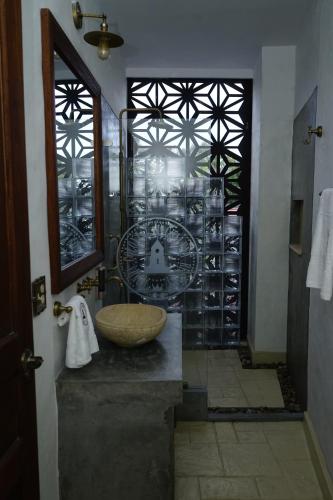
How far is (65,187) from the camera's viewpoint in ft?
5.18

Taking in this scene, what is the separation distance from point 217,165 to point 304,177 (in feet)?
3.61

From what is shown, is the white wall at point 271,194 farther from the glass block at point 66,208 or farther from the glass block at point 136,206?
the glass block at point 66,208

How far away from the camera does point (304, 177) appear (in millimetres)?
2510

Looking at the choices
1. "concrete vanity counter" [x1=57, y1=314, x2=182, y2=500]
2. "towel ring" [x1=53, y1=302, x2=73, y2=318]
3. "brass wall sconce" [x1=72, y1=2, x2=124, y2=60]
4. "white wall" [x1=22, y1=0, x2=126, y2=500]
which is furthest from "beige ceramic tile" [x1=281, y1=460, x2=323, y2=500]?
"brass wall sconce" [x1=72, y1=2, x2=124, y2=60]

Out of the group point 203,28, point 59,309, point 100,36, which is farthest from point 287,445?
point 203,28

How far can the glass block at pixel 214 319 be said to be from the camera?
303 centimetres

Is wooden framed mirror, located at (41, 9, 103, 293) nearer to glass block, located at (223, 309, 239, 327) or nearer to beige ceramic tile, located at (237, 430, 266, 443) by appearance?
beige ceramic tile, located at (237, 430, 266, 443)

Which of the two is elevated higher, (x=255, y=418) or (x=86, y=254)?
(x=86, y=254)

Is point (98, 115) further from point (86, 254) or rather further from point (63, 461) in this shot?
point (63, 461)

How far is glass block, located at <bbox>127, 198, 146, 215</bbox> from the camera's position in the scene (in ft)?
9.18

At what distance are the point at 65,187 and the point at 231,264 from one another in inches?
71.0

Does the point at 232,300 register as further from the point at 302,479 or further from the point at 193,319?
the point at 302,479

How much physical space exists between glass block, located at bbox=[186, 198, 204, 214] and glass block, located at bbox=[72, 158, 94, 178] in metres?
0.99

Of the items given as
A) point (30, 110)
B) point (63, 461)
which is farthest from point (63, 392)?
point (30, 110)
